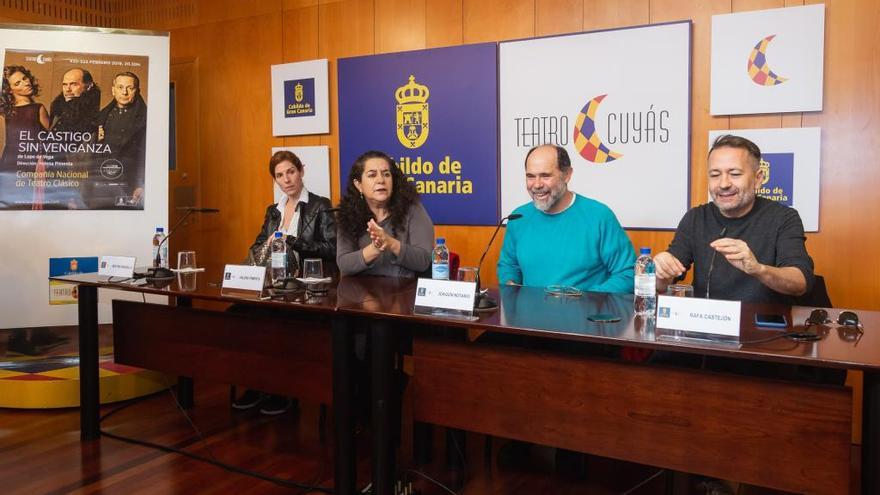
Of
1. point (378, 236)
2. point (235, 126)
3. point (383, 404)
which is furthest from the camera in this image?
point (235, 126)

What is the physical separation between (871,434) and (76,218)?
3921mm

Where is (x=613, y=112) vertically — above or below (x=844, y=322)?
above

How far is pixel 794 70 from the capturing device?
9.86ft

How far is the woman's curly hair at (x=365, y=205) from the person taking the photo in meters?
2.91

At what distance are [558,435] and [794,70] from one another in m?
2.12

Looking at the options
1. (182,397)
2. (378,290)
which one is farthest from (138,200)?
(378,290)

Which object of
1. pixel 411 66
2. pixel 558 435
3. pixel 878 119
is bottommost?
pixel 558 435

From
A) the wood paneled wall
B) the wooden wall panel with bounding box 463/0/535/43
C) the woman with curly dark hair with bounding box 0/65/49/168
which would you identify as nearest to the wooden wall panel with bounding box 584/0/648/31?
the wood paneled wall

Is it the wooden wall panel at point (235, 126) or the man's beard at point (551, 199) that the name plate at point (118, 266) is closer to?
the man's beard at point (551, 199)

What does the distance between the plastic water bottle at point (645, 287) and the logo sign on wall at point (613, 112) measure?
137 centimetres

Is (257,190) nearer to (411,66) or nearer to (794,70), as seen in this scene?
(411,66)

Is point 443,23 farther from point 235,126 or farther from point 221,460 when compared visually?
point 221,460

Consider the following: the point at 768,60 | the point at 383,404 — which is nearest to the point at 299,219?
the point at 383,404

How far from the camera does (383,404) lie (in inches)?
84.4
